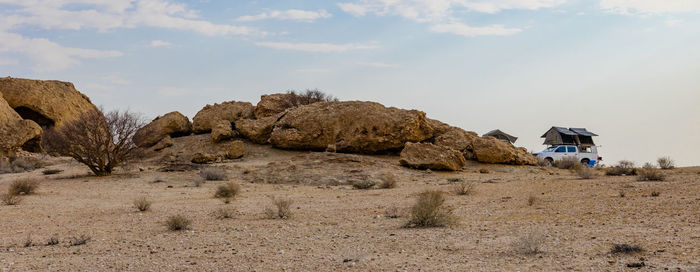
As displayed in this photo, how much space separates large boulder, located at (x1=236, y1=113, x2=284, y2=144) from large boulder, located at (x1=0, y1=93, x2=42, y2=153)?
11.4 metres

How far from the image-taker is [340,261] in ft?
20.7

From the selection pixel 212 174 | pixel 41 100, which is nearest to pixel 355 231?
pixel 212 174

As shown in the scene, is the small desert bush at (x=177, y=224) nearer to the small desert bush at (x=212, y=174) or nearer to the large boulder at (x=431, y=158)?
the small desert bush at (x=212, y=174)

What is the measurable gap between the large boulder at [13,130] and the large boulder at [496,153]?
22961mm

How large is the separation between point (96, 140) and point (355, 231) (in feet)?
48.8

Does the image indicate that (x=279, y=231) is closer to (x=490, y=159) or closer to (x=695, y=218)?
(x=695, y=218)

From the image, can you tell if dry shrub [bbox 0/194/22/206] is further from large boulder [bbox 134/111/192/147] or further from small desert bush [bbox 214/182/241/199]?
large boulder [bbox 134/111/192/147]

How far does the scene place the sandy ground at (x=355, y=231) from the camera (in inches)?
243

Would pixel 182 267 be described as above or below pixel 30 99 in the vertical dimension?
below

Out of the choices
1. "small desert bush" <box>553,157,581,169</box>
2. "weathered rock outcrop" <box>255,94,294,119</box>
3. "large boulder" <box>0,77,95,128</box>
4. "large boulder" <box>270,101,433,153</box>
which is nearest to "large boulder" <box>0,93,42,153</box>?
"large boulder" <box>0,77,95,128</box>

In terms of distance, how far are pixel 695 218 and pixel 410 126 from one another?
15646mm

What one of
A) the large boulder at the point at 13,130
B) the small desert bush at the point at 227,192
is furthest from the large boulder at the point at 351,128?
the large boulder at the point at 13,130

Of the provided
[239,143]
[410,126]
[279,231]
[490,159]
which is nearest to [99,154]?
[239,143]

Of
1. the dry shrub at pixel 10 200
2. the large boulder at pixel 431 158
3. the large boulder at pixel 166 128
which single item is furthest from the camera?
the large boulder at pixel 166 128
